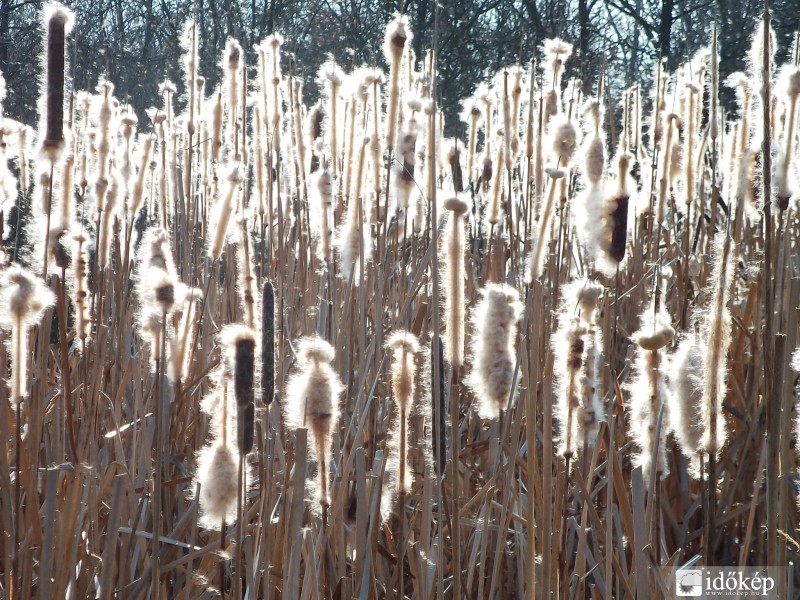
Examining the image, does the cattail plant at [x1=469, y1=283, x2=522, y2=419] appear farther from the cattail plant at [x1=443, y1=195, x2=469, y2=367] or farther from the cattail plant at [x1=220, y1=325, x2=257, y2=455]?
the cattail plant at [x1=220, y1=325, x2=257, y2=455]

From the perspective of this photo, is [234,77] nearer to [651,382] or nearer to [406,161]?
[406,161]

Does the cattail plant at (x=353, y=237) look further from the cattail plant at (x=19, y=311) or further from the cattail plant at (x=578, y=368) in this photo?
the cattail plant at (x=19, y=311)

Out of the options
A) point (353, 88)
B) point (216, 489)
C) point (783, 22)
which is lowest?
point (216, 489)

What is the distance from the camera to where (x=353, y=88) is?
216 cm

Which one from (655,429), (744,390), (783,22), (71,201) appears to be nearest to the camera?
(655,429)

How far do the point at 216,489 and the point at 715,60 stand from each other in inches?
47.7

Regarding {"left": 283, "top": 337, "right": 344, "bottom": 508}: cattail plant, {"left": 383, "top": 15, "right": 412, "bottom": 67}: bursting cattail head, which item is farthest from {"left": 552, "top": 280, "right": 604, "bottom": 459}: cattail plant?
{"left": 383, "top": 15, "right": 412, "bottom": 67}: bursting cattail head

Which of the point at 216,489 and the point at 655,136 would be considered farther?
the point at 655,136

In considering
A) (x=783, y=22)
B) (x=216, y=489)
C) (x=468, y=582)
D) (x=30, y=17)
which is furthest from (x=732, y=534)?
(x=30, y=17)

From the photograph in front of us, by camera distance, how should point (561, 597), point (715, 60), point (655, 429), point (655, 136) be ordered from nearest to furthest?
point (655, 429)
point (561, 597)
point (715, 60)
point (655, 136)

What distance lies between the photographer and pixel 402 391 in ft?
3.80

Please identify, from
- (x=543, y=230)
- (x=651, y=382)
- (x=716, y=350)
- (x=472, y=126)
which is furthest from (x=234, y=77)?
(x=716, y=350)

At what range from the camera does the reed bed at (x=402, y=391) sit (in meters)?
1.07

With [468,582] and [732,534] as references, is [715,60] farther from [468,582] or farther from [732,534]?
[468,582]
